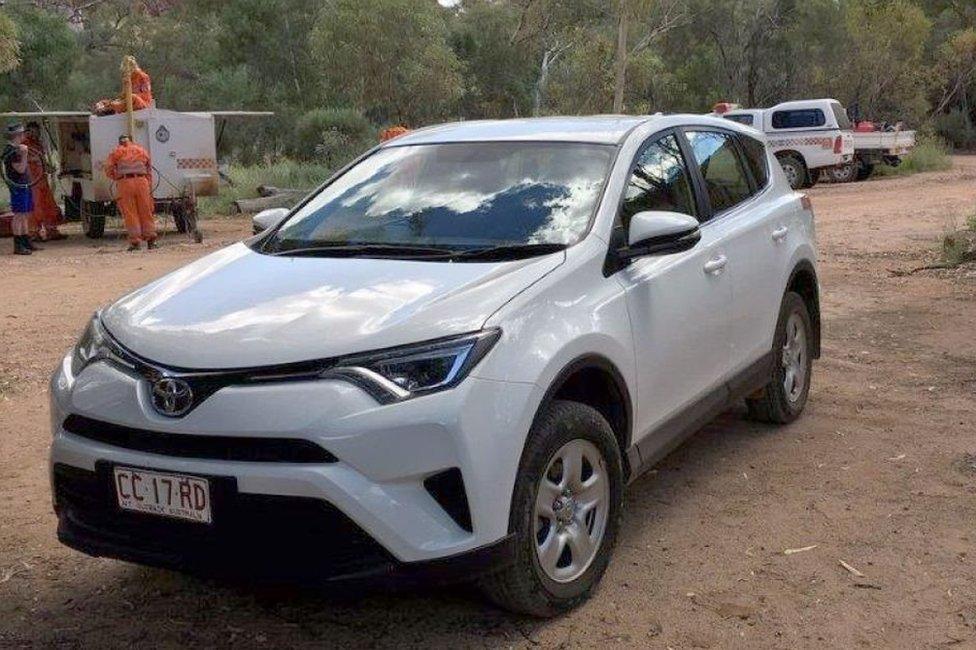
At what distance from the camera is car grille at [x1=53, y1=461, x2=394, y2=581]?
9.96 feet

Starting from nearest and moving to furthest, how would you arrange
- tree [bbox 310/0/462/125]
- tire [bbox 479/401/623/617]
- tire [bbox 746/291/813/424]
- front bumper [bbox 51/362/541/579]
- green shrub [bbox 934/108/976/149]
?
front bumper [bbox 51/362/541/579], tire [bbox 479/401/623/617], tire [bbox 746/291/813/424], tree [bbox 310/0/462/125], green shrub [bbox 934/108/976/149]

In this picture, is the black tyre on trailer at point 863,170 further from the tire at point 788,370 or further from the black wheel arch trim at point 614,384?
the black wheel arch trim at point 614,384

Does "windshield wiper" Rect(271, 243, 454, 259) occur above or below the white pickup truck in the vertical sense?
above

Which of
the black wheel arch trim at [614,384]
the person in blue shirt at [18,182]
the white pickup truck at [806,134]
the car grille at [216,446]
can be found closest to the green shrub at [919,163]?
the white pickup truck at [806,134]

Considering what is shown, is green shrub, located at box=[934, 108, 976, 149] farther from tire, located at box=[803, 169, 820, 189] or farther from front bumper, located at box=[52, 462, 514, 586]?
front bumper, located at box=[52, 462, 514, 586]

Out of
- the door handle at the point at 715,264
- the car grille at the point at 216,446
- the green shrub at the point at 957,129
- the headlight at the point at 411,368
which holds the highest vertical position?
the headlight at the point at 411,368

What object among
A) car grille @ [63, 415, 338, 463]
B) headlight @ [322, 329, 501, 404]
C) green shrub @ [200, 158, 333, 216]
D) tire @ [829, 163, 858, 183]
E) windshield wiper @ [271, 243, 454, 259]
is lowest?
tire @ [829, 163, 858, 183]

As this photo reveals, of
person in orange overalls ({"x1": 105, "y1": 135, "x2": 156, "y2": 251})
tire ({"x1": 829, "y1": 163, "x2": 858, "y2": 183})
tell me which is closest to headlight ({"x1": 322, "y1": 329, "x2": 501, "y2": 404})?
person in orange overalls ({"x1": 105, "y1": 135, "x2": 156, "y2": 251})

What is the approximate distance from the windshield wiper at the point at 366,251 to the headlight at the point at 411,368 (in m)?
0.76

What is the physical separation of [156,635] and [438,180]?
205cm

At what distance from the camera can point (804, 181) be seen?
24359mm

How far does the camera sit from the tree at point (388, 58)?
27.9 m

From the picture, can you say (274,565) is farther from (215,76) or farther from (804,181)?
(215,76)

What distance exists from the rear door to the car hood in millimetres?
525
